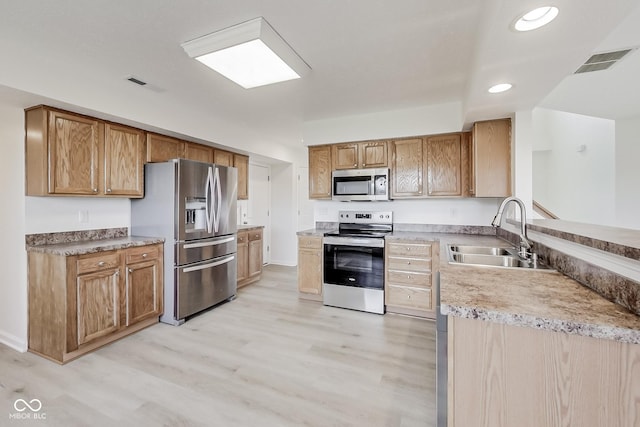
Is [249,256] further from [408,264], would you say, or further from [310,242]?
[408,264]

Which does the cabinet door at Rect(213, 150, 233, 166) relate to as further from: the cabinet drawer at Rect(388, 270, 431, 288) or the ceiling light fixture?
the cabinet drawer at Rect(388, 270, 431, 288)

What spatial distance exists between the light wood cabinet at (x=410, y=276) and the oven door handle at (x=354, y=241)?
0.10 m

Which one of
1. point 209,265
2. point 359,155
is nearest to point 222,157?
point 209,265

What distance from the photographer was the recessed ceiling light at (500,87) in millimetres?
2119

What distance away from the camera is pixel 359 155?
3812mm

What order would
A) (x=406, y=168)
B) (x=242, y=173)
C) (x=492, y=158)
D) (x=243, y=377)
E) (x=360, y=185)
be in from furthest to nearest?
(x=242, y=173) → (x=360, y=185) → (x=406, y=168) → (x=492, y=158) → (x=243, y=377)

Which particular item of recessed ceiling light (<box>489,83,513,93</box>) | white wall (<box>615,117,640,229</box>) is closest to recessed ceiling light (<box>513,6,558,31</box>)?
recessed ceiling light (<box>489,83,513,93</box>)

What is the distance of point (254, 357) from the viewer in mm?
Result: 2359

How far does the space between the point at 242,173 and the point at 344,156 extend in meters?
1.73

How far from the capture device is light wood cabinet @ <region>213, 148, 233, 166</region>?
13.3ft

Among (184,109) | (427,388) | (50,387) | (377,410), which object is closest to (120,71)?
(184,109)

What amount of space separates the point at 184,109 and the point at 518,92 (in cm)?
332

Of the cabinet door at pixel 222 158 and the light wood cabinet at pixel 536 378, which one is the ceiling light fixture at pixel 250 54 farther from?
the light wood cabinet at pixel 536 378

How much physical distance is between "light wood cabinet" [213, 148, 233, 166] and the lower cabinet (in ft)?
5.55
